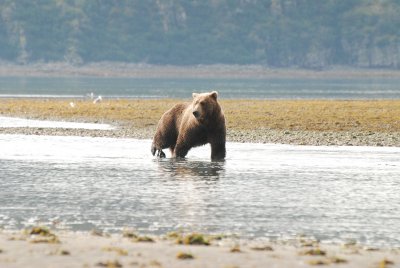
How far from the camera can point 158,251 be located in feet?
50.4

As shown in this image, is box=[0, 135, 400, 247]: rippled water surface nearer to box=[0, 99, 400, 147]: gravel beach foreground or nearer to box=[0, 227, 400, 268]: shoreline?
box=[0, 227, 400, 268]: shoreline

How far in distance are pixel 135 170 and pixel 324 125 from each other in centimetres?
2014

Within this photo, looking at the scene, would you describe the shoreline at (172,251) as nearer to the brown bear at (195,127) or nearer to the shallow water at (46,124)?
the brown bear at (195,127)

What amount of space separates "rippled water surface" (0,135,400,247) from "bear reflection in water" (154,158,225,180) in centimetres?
3

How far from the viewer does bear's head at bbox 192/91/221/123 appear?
28.7 m

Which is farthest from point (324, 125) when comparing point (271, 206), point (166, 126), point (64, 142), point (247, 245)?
point (247, 245)

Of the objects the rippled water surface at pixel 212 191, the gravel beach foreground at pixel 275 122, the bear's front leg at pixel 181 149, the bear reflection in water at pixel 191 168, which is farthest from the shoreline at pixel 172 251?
the gravel beach foreground at pixel 275 122

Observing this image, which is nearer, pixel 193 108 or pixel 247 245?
pixel 247 245

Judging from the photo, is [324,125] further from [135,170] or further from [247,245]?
[247,245]

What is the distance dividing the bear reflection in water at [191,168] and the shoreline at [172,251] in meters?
9.77

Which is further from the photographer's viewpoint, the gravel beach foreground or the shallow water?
the shallow water

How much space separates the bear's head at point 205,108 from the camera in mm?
28703

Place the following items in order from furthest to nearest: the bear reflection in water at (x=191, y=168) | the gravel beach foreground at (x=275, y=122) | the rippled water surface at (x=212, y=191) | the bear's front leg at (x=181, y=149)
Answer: the gravel beach foreground at (x=275, y=122)
the bear's front leg at (x=181, y=149)
the bear reflection in water at (x=191, y=168)
the rippled water surface at (x=212, y=191)

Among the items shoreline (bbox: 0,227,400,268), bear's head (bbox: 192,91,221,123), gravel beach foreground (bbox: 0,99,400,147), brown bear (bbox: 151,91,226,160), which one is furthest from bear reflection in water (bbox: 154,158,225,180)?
shoreline (bbox: 0,227,400,268)
